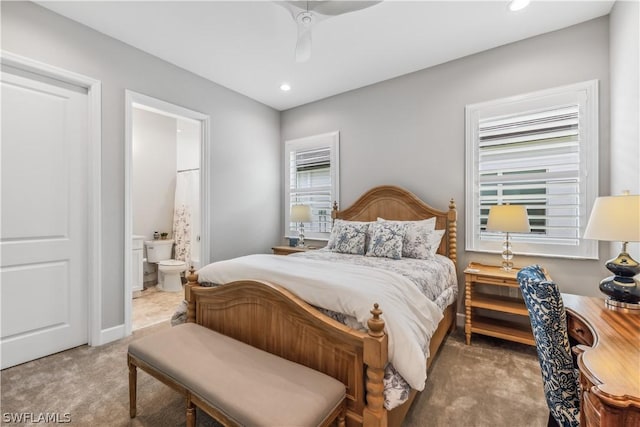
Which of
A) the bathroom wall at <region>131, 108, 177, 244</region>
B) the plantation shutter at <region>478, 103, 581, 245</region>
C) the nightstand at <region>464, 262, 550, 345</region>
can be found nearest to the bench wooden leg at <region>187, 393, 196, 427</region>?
the nightstand at <region>464, 262, 550, 345</region>

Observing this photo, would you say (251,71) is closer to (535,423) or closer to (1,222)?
(1,222)

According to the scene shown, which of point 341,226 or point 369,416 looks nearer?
point 369,416

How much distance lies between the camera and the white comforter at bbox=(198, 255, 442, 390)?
4.39 ft

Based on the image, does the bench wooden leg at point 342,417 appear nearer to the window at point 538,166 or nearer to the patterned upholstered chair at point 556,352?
the patterned upholstered chair at point 556,352

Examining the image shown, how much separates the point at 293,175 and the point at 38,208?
306 cm

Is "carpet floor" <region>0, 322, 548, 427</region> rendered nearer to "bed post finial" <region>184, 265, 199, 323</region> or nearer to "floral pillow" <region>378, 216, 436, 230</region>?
"bed post finial" <region>184, 265, 199, 323</region>

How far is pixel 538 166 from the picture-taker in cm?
277

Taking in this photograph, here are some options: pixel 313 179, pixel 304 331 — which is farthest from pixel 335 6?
pixel 313 179

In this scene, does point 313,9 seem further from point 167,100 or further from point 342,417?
point 342,417

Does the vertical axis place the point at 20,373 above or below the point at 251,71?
below

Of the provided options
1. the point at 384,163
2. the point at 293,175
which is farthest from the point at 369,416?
the point at 293,175

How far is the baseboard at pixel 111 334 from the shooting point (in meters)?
2.67

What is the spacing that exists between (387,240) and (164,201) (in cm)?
422

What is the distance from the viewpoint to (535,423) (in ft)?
5.50
